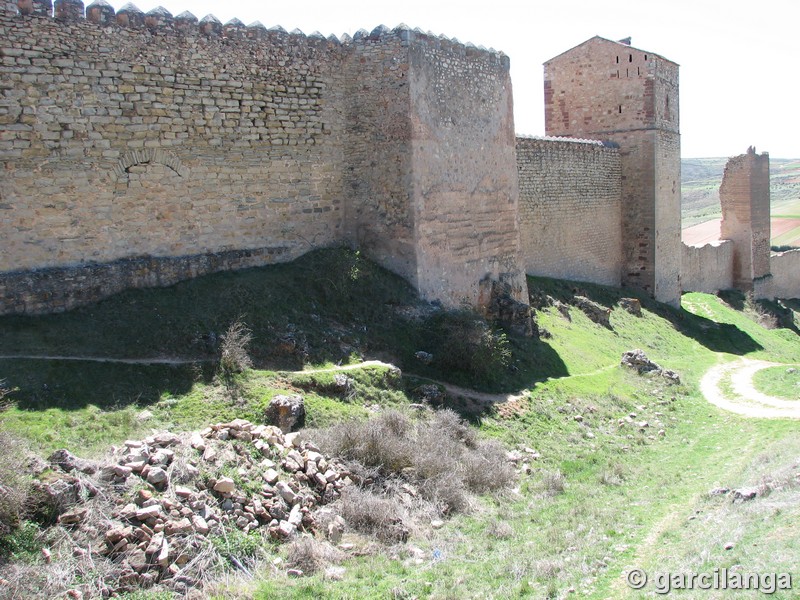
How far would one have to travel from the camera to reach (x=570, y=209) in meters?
20.5

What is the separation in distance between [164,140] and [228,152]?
1006 millimetres

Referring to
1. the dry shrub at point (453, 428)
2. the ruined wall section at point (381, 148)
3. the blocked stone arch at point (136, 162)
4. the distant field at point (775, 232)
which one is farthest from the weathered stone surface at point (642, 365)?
the distant field at point (775, 232)

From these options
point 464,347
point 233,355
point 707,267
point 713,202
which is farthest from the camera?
point 713,202

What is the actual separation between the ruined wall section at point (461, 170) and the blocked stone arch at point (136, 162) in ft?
12.2

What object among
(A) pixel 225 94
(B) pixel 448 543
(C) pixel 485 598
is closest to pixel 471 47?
(A) pixel 225 94

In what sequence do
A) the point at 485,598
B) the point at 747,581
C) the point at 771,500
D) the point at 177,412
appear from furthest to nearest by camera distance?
the point at 177,412
the point at 771,500
the point at 485,598
the point at 747,581

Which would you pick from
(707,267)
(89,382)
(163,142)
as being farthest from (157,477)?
(707,267)

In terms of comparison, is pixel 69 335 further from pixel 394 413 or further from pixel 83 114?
pixel 394 413

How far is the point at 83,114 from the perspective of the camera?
9.53m

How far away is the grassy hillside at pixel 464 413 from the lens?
239 inches

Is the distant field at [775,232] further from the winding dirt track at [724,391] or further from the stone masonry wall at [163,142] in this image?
the stone masonry wall at [163,142]

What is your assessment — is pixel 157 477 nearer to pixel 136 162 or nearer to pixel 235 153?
pixel 136 162

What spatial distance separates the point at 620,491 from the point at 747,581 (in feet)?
12.1

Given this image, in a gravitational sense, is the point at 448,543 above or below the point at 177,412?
below
